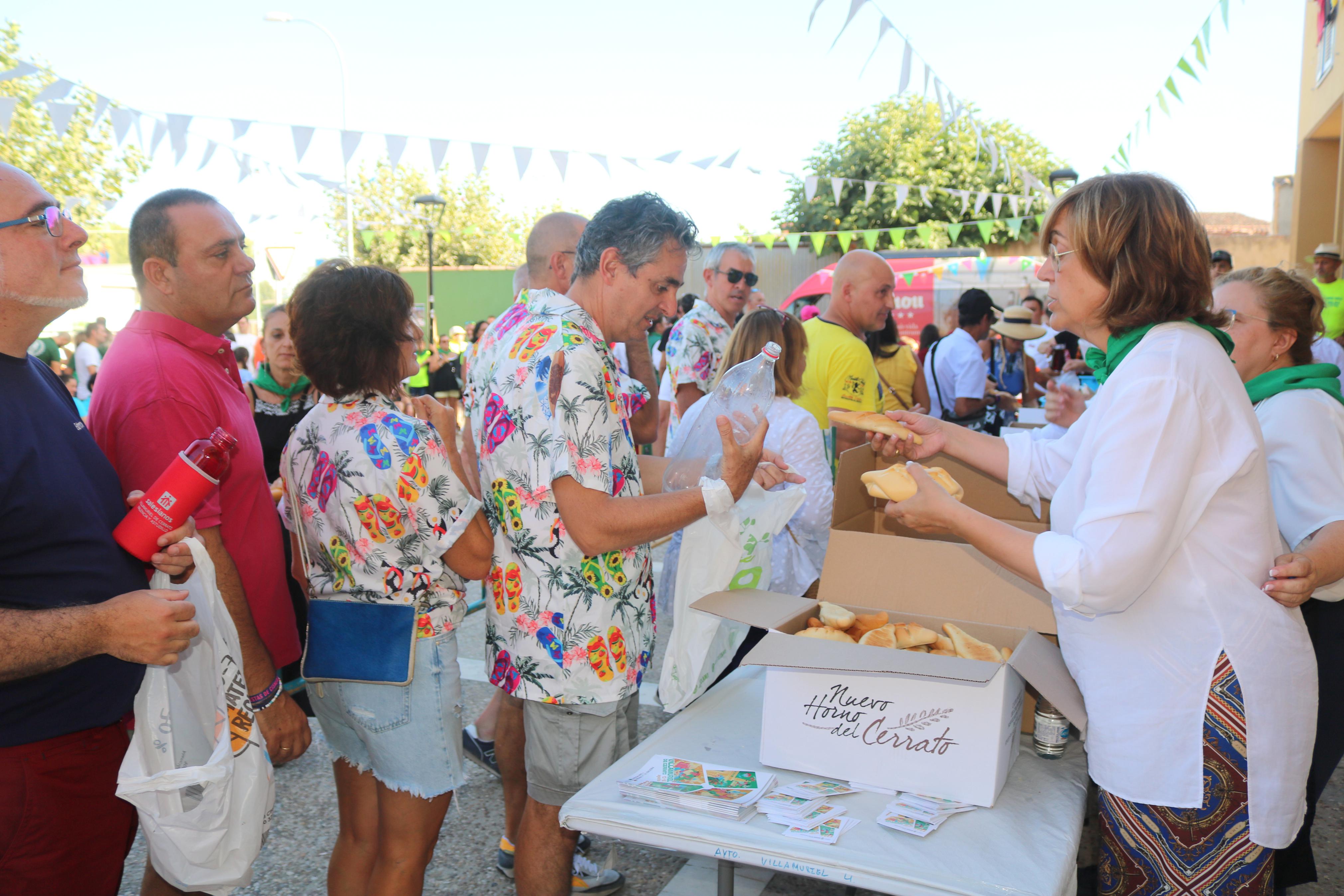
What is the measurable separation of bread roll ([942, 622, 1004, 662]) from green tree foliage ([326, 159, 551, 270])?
90.7 ft

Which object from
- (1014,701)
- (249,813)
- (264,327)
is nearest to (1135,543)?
(1014,701)

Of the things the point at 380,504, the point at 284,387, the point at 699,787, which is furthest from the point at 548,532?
the point at 284,387

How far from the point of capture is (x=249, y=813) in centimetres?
162

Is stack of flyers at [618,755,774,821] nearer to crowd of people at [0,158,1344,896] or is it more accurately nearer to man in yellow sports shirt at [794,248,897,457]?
crowd of people at [0,158,1344,896]

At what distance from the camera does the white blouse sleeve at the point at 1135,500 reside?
1340 mm

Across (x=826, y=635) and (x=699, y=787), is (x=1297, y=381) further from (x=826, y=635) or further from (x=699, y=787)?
(x=699, y=787)

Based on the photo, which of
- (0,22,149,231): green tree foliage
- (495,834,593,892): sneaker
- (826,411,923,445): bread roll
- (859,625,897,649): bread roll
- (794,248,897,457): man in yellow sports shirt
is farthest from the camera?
(0,22,149,231): green tree foliage

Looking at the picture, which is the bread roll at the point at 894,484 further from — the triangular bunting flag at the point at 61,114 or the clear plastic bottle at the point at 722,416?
the triangular bunting flag at the point at 61,114

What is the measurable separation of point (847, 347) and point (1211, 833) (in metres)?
3.04

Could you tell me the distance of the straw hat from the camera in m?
7.71

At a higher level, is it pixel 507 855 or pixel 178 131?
pixel 178 131

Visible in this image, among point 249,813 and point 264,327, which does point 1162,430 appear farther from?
point 264,327

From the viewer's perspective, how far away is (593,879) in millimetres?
2611

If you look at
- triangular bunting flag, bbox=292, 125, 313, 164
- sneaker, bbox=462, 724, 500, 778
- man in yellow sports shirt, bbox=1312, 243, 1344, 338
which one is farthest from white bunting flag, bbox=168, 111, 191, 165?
man in yellow sports shirt, bbox=1312, 243, 1344, 338
